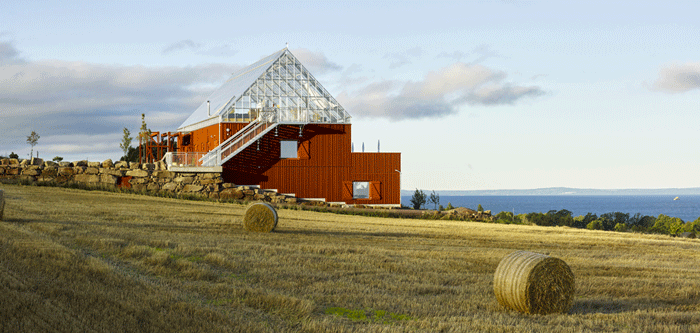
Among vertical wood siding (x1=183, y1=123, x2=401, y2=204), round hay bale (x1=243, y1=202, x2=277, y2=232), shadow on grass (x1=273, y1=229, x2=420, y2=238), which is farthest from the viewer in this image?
vertical wood siding (x1=183, y1=123, x2=401, y2=204)

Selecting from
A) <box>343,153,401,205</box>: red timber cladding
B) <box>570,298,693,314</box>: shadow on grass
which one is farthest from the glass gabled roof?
<box>570,298,693,314</box>: shadow on grass

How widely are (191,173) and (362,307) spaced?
28.7m

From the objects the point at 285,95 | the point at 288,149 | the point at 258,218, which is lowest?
the point at 258,218

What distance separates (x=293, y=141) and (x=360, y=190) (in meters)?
5.65

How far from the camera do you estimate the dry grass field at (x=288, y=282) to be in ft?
25.8

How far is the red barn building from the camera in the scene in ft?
127

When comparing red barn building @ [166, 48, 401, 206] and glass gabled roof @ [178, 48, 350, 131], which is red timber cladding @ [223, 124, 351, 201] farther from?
glass gabled roof @ [178, 48, 350, 131]

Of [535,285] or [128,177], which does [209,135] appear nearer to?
[128,177]

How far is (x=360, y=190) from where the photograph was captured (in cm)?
4153

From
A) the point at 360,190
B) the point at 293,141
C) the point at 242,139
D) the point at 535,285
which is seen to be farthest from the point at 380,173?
the point at 535,285

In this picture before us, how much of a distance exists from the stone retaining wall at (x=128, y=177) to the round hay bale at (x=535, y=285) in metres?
27.6

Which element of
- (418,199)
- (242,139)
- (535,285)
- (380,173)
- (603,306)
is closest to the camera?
(535,285)

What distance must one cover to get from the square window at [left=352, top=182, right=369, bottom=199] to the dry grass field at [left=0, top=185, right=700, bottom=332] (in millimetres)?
22053

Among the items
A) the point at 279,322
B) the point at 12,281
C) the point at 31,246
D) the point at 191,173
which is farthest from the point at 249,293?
the point at 191,173
